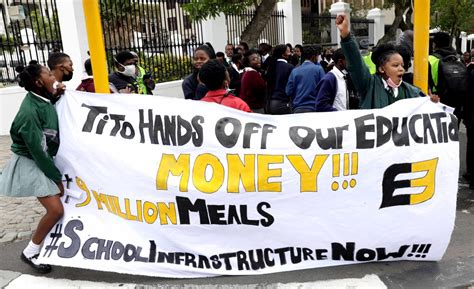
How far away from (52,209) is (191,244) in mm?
1070

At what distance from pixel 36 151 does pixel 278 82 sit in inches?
144

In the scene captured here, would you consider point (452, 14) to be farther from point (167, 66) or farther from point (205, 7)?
point (205, 7)

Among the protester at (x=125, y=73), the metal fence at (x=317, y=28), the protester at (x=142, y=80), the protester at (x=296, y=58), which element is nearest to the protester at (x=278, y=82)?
the protester at (x=142, y=80)

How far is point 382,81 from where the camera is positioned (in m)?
3.73

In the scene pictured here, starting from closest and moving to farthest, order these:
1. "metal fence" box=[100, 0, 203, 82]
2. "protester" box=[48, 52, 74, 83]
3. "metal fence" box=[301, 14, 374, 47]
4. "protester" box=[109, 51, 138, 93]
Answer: "protester" box=[48, 52, 74, 83] < "protester" box=[109, 51, 138, 93] < "metal fence" box=[100, 0, 203, 82] < "metal fence" box=[301, 14, 374, 47]

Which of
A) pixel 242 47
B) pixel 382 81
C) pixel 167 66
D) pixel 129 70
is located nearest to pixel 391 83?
pixel 382 81

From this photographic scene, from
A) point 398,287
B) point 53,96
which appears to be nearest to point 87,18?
point 53,96

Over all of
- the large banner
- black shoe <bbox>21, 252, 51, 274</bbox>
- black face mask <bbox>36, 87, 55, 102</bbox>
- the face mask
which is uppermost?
black face mask <bbox>36, 87, 55, 102</bbox>

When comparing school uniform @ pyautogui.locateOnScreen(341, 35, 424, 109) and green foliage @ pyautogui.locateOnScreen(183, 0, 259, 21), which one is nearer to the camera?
school uniform @ pyautogui.locateOnScreen(341, 35, 424, 109)

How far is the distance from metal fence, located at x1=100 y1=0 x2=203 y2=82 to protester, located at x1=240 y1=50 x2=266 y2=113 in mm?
3484

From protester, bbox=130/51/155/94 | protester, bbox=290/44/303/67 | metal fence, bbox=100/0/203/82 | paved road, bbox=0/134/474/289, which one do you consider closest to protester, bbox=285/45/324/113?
protester, bbox=130/51/155/94

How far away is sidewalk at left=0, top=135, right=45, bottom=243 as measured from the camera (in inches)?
175

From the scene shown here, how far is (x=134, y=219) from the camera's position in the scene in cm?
341

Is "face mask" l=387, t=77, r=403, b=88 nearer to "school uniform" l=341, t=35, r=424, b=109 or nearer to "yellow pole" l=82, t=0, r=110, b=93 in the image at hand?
"school uniform" l=341, t=35, r=424, b=109
